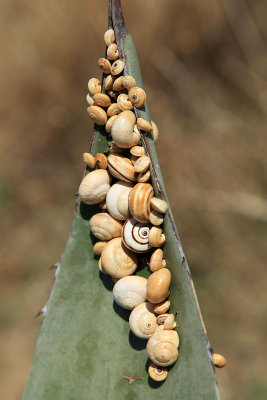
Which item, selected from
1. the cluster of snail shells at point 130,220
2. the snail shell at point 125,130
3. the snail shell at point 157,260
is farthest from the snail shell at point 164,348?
the snail shell at point 125,130

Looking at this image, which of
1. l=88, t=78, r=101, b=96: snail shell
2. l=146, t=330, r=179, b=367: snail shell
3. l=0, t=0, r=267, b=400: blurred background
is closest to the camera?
l=146, t=330, r=179, b=367: snail shell

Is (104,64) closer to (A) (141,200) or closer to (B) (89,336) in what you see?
(A) (141,200)

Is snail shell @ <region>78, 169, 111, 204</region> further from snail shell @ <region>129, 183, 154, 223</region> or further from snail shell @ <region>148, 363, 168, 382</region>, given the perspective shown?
snail shell @ <region>148, 363, 168, 382</region>

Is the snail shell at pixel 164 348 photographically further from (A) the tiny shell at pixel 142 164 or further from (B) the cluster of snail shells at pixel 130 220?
(A) the tiny shell at pixel 142 164

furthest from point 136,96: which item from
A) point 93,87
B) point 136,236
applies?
point 136,236

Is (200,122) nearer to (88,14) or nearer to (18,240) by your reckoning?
(88,14)

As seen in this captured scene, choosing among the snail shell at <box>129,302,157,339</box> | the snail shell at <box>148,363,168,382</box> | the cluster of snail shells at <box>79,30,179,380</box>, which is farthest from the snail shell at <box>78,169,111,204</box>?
the snail shell at <box>148,363,168,382</box>
